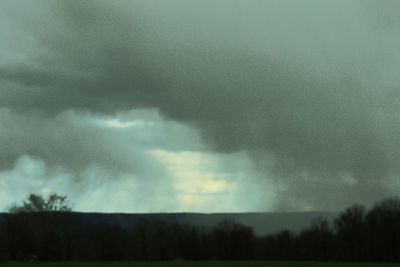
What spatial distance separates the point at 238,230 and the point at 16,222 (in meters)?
39.1

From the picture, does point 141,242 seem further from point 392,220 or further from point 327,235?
Answer: point 392,220

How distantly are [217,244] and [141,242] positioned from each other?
1603 cm

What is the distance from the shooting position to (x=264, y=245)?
418 ft

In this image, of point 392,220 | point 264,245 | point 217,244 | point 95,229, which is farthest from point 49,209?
point 392,220

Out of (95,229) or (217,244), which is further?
(95,229)

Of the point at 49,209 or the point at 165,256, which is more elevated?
the point at 49,209

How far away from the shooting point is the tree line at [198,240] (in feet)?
381

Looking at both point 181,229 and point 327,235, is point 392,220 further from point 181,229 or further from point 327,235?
point 181,229

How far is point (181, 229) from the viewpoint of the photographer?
440 ft

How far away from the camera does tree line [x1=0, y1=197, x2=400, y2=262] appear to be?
11625 centimetres

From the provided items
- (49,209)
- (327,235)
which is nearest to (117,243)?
(49,209)

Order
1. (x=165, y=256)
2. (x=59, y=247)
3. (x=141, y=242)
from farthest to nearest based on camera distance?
(x=141, y=242), (x=165, y=256), (x=59, y=247)

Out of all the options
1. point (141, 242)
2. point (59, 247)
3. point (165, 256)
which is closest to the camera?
point (59, 247)

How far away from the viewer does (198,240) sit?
128 m
